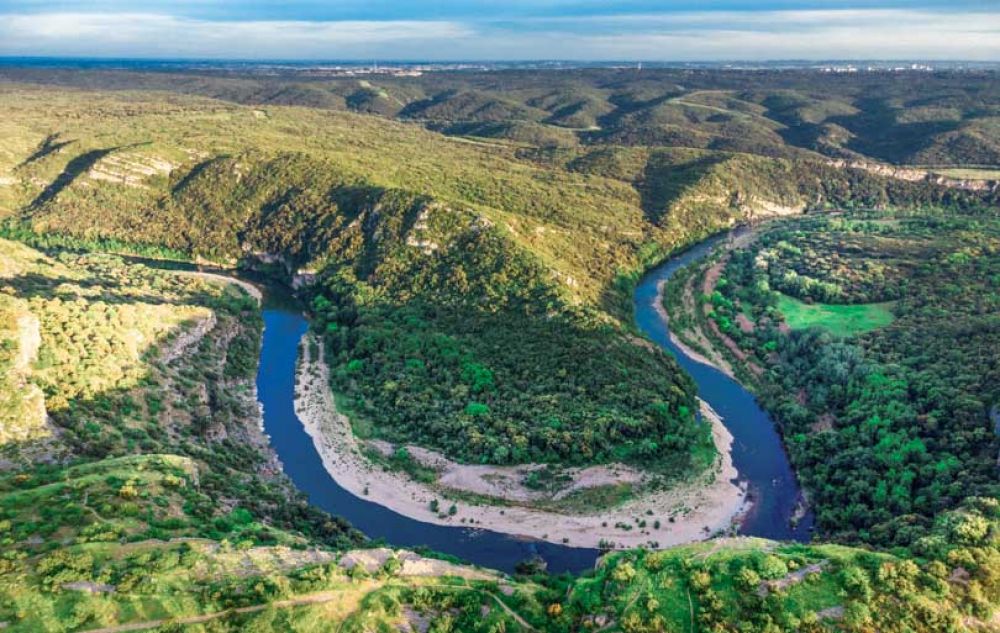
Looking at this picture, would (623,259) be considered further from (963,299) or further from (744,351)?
(963,299)

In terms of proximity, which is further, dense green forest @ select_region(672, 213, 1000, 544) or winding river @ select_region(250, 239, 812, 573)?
dense green forest @ select_region(672, 213, 1000, 544)

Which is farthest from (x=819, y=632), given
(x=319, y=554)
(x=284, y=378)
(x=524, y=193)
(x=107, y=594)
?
(x=524, y=193)

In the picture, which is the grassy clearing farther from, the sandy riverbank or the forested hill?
the sandy riverbank

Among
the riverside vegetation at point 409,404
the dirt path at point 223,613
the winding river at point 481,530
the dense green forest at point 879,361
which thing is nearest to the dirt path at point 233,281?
the riverside vegetation at point 409,404

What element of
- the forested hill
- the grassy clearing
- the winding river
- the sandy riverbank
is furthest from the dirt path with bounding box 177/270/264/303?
the grassy clearing

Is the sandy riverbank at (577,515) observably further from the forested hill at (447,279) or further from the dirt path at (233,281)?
the dirt path at (233,281)

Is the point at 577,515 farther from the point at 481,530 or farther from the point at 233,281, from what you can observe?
the point at 233,281

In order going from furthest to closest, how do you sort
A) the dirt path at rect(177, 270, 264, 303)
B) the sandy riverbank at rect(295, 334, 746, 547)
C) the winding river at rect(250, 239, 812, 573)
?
the dirt path at rect(177, 270, 264, 303) → the sandy riverbank at rect(295, 334, 746, 547) → the winding river at rect(250, 239, 812, 573)
